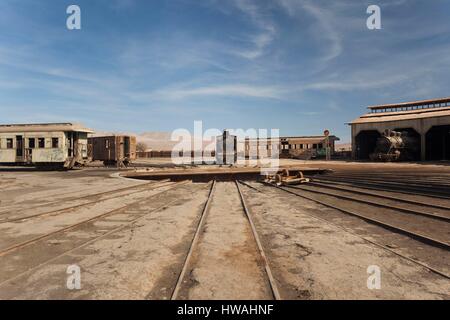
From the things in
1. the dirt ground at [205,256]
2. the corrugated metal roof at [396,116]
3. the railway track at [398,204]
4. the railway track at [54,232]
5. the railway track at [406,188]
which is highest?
the corrugated metal roof at [396,116]

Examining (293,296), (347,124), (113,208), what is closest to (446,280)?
(293,296)

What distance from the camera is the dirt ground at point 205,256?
3.68 meters

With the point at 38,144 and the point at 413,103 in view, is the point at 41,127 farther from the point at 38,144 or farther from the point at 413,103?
the point at 413,103

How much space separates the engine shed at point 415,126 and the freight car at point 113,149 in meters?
27.6

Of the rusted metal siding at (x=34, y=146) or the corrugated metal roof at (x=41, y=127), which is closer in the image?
the rusted metal siding at (x=34, y=146)

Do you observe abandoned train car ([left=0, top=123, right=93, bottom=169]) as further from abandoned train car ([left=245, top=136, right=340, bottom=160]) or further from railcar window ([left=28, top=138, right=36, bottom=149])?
abandoned train car ([left=245, top=136, right=340, bottom=160])

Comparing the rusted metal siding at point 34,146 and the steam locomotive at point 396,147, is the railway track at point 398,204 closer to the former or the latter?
the rusted metal siding at point 34,146

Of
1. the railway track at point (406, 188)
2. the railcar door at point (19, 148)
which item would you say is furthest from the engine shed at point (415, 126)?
the railcar door at point (19, 148)

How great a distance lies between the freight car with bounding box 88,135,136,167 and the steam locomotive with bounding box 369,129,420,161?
2620 centimetres

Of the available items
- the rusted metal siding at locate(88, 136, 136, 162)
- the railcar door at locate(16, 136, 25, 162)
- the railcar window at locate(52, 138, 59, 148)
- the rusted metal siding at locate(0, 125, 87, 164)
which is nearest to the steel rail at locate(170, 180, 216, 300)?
the rusted metal siding at locate(0, 125, 87, 164)

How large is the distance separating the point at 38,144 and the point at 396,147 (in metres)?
33.8

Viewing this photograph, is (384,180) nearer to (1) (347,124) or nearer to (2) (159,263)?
(2) (159,263)

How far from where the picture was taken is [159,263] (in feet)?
15.3

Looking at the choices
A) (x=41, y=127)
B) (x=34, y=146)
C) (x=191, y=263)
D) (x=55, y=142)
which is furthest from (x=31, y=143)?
(x=191, y=263)
